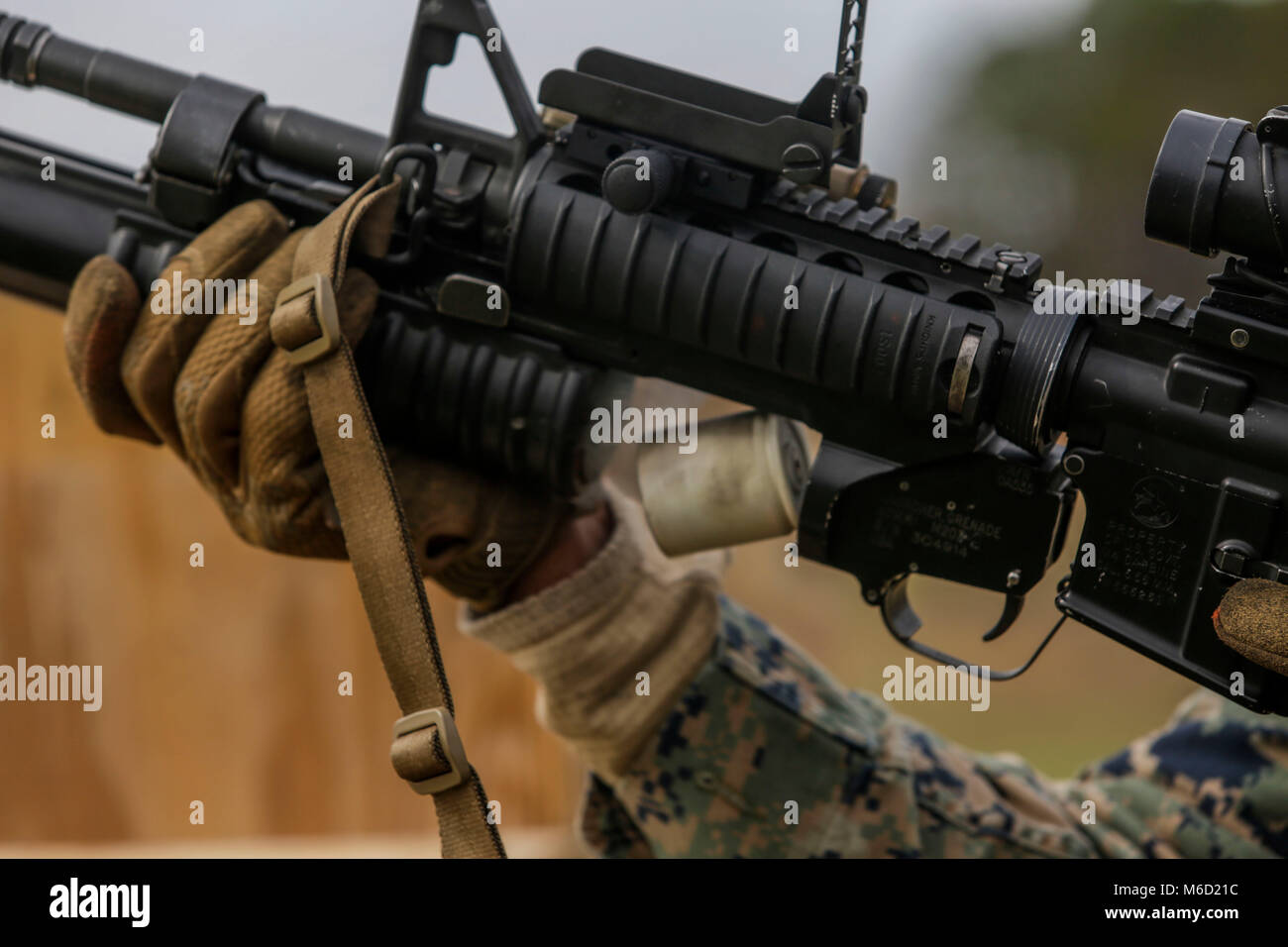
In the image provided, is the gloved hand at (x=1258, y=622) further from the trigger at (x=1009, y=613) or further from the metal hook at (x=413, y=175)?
the metal hook at (x=413, y=175)

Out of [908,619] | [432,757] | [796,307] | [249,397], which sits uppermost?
[796,307]

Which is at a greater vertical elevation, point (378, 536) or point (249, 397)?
point (249, 397)

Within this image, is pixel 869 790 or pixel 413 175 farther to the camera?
pixel 869 790

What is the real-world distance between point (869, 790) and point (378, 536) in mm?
740

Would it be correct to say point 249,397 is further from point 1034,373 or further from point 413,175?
point 1034,373

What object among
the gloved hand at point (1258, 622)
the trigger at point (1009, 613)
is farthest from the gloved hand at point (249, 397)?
the gloved hand at point (1258, 622)

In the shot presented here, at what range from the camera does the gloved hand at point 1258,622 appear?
119 centimetres

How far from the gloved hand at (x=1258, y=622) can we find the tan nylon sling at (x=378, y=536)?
760mm

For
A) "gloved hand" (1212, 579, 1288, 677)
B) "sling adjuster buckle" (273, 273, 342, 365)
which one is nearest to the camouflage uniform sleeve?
"gloved hand" (1212, 579, 1288, 677)

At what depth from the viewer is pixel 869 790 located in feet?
5.49

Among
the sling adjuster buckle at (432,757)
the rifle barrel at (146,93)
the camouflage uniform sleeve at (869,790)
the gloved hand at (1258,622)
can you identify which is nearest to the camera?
the gloved hand at (1258,622)

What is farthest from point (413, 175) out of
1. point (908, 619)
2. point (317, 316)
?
point (908, 619)

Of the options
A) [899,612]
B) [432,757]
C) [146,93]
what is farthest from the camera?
[146,93]

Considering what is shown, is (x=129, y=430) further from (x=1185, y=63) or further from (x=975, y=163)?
(x=1185, y=63)
